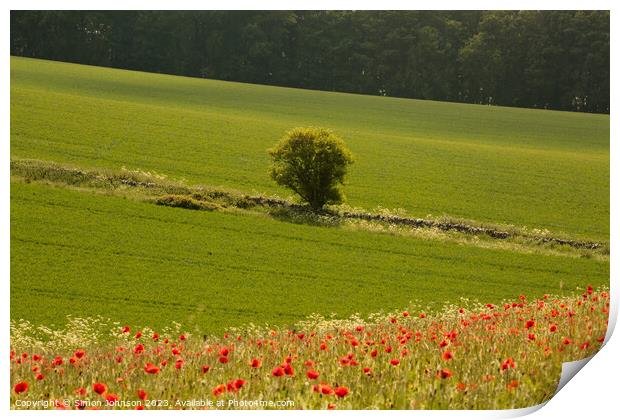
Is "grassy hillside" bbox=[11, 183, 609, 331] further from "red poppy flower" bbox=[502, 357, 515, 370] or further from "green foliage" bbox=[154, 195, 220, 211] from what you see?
"red poppy flower" bbox=[502, 357, 515, 370]

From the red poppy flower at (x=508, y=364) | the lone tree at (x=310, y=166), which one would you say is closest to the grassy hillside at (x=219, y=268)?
the lone tree at (x=310, y=166)

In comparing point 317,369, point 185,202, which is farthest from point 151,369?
point 185,202

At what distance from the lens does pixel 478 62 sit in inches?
401

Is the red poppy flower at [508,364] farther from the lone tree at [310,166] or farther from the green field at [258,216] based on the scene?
the lone tree at [310,166]

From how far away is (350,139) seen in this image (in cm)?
1210

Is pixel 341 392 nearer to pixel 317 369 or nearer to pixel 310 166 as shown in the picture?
pixel 317 369

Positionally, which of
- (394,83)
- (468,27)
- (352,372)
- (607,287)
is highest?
(468,27)

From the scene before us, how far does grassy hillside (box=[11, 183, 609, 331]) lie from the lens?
27.9 ft

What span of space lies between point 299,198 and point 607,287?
4506 millimetres

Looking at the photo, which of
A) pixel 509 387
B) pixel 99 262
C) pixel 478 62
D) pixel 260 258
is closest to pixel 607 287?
pixel 509 387

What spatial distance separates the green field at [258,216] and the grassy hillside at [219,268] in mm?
21

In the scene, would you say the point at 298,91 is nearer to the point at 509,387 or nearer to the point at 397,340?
the point at 397,340

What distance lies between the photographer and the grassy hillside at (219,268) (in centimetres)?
850
